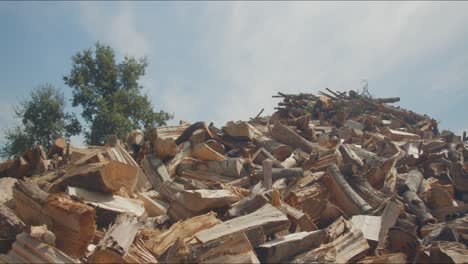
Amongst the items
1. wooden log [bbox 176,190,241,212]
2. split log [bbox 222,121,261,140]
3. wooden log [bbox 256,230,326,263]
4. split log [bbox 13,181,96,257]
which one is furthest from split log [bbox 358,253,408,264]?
split log [bbox 222,121,261,140]

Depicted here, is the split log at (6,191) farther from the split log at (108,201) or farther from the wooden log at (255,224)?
the wooden log at (255,224)

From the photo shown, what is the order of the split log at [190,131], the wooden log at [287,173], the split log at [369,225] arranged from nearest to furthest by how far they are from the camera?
1. the split log at [369,225]
2. the wooden log at [287,173]
3. the split log at [190,131]

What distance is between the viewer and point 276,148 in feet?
22.0

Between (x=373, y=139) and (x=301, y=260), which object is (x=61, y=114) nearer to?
(x=373, y=139)

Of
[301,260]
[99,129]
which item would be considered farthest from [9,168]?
[99,129]

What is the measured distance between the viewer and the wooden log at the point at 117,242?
2.86 m

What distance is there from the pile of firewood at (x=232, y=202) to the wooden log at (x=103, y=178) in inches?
0.4

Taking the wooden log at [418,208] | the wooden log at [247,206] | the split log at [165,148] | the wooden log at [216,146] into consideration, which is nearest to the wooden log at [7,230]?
the wooden log at [247,206]

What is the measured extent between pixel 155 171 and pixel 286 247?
8.88 feet

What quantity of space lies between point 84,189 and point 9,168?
228cm

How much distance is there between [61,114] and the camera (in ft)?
71.2

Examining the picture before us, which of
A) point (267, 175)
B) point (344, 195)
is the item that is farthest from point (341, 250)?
point (267, 175)

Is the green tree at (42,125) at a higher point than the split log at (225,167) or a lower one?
higher

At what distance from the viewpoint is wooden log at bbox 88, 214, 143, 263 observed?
9.39ft
